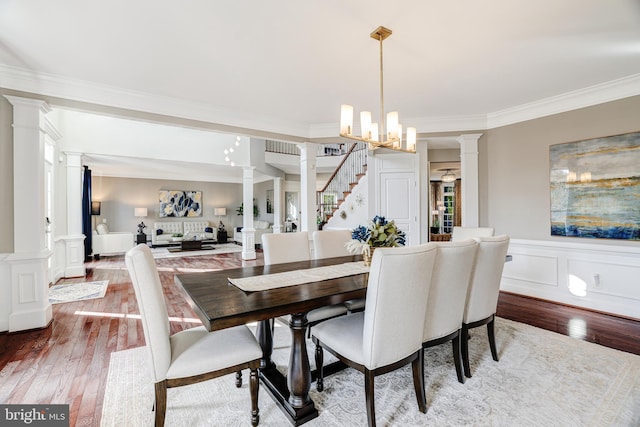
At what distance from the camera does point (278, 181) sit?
30.8ft

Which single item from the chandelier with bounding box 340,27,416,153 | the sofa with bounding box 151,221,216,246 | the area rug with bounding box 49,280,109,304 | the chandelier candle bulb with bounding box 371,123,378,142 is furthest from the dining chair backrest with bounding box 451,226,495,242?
the sofa with bounding box 151,221,216,246

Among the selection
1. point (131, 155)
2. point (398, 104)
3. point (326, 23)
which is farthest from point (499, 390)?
point (131, 155)

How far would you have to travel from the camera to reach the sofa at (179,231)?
31.7ft

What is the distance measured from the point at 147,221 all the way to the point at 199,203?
184 cm

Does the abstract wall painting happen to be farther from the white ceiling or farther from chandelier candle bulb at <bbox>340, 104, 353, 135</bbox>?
chandelier candle bulb at <bbox>340, 104, 353, 135</bbox>

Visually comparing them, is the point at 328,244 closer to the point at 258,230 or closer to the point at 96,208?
the point at 258,230

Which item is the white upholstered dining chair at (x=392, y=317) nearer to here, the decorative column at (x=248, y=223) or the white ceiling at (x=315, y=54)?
the white ceiling at (x=315, y=54)

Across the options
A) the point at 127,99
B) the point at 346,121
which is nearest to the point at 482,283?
the point at 346,121

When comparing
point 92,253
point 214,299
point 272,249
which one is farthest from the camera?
point 92,253

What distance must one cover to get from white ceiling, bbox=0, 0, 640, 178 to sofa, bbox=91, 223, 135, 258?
567cm

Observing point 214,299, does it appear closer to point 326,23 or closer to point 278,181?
point 326,23

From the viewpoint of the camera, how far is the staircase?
6.75 meters

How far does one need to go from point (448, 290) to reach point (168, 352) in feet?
5.37

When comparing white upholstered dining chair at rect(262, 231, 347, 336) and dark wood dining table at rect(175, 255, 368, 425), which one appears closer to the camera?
dark wood dining table at rect(175, 255, 368, 425)
